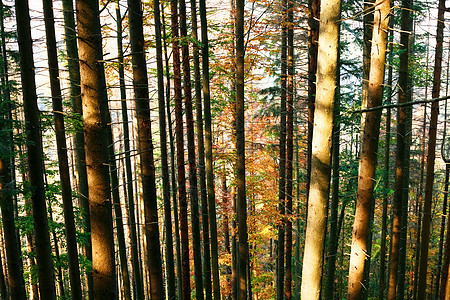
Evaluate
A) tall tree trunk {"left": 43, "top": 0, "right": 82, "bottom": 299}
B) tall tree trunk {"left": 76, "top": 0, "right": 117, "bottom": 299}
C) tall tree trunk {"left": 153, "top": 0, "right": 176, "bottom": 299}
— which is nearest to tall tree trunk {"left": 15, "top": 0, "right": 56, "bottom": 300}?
tall tree trunk {"left": 43, "top": 0, "right": 82, "bottom": 299}

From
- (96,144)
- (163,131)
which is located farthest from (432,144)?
(96,144)

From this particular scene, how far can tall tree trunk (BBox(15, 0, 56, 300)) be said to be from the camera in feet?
18.7

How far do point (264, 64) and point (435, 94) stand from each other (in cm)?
Result: 579

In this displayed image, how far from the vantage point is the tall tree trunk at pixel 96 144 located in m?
4.04

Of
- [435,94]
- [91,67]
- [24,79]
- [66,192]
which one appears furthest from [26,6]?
[435,94]

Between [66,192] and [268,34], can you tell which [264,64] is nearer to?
[268,34]

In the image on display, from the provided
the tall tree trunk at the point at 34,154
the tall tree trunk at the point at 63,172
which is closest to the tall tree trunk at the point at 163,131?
the tall tree trunk at the point at 63,172

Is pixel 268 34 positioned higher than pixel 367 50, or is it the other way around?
pixel 268 34

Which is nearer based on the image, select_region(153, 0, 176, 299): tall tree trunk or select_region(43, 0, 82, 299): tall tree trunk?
select_region(43, 0, 82, 299): tall tree trunk

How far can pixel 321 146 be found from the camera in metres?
4.35

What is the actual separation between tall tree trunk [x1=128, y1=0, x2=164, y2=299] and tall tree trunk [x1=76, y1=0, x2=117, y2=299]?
4.43 ft

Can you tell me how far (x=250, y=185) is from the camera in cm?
1286

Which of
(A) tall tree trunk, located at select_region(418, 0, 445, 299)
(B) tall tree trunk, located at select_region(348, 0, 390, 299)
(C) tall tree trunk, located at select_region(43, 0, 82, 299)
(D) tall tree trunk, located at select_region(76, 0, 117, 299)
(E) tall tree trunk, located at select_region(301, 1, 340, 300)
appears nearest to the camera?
(D) tall tree trunk, located at select_region(76, 0, 117, 299)

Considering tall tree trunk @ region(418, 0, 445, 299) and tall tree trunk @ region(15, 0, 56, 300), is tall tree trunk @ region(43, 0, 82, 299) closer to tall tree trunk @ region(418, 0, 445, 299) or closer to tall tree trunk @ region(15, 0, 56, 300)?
tall tree trunk @ region(15, 0, 56, 300)
